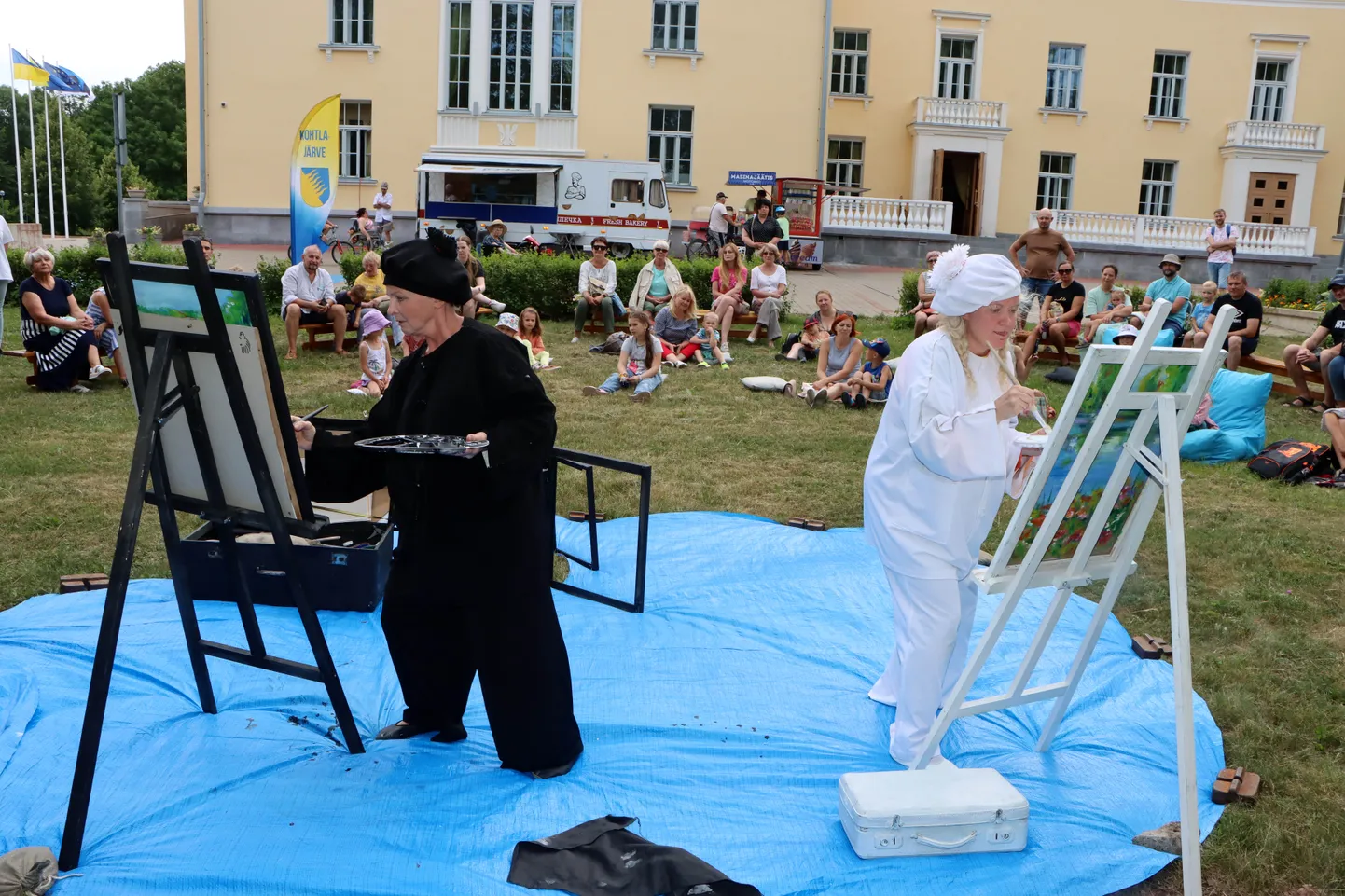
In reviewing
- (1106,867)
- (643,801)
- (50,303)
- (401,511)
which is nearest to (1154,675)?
(1106,867)

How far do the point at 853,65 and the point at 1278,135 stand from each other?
11429 mm

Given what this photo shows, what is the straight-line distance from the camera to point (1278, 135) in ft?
102

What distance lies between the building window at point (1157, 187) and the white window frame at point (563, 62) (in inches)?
610

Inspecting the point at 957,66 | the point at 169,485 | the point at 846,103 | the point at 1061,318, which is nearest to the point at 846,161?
the point at 846,103

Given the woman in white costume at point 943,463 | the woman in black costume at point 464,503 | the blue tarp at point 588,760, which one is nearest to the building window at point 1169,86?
the blue tarp at point 588,760

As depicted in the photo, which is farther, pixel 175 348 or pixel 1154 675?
pixel 1154 675

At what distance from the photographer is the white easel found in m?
3.40

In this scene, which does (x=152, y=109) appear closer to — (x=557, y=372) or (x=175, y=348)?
(x=557, y=372)

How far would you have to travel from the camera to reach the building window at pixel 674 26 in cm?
2816

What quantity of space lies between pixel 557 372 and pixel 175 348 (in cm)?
927

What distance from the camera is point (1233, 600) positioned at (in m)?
6.29

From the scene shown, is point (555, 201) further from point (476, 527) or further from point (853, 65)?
point (476, 527)

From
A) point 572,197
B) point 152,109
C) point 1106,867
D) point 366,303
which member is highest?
point 152,109

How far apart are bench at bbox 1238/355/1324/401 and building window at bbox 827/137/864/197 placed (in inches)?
722
